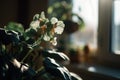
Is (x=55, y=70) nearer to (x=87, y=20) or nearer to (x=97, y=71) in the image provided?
(x=97, y=71)

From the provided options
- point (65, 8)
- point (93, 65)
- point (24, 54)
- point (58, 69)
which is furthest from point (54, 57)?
point (65, 8)

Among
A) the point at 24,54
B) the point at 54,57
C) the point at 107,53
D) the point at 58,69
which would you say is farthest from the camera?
the point at 107,53

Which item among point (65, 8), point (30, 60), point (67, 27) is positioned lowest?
point (30, 60)

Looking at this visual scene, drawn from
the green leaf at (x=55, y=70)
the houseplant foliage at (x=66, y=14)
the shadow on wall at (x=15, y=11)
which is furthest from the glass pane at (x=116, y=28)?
the green leaf at (x=55, y=70)

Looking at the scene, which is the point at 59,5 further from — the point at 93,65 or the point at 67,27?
the point at 93,65

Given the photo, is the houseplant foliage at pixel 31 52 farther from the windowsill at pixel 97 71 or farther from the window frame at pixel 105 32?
the window frame at pixel 105 32

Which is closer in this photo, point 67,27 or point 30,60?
point 30,60
